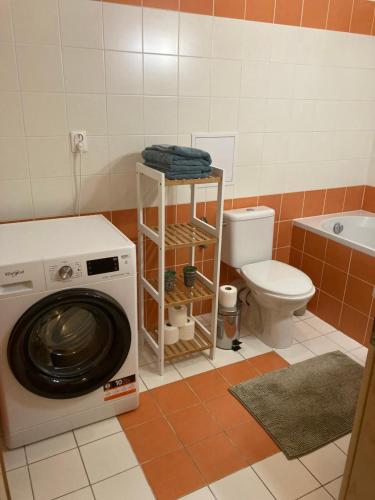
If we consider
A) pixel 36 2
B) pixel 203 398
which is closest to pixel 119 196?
pixel 36 2

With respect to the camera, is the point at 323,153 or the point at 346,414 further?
the point at 323,153

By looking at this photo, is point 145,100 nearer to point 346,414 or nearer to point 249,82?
point 249,82

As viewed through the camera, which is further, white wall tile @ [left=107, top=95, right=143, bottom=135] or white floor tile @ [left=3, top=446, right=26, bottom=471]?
white wall tile @ [left=107, top=95, right=143, bottom=135]

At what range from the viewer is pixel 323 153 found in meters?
2.77

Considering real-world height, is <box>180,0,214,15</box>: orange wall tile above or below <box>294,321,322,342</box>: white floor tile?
above

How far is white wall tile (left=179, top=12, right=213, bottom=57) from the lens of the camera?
2069mm

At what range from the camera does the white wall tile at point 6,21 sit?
1699mm

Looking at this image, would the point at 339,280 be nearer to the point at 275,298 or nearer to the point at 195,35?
the point at 275,298

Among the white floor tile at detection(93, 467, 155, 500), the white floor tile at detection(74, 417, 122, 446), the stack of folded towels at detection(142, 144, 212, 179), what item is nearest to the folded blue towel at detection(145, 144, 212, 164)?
the stack of folded towels at detection(142, 144, 212, 179)

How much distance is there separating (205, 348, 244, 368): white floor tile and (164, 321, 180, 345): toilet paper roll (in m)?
0.24

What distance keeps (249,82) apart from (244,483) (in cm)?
202

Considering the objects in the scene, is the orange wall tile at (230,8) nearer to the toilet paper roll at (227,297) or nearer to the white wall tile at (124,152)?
the white wall tile at (124,152)

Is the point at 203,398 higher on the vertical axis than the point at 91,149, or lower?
lower

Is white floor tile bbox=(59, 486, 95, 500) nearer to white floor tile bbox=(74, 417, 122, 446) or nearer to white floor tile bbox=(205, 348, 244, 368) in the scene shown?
white floor tile bbox=(74, 417, 122, 446)
